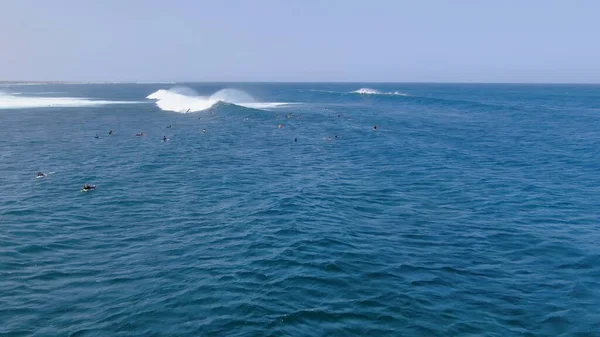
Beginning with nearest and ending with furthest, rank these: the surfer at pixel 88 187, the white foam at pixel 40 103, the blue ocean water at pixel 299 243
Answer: the blue ocean water at pixel 299 243 → the surfer at pixel 88 187 → the white foam at pixel 40 103

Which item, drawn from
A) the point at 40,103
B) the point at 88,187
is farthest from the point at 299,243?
A: the point at 40,103

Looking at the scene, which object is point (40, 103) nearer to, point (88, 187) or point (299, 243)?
point (88, 187)

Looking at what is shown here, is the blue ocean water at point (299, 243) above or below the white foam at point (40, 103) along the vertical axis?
below

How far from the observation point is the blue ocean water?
53.4 ft

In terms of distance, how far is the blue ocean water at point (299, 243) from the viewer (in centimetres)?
1628

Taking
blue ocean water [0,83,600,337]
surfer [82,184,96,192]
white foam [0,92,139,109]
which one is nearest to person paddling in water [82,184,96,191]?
surfer [82,184,96,192]

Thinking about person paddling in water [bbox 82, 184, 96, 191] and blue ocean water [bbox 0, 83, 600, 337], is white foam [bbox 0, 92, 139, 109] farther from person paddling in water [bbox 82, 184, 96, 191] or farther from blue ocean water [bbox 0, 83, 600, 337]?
person paddling in water [bbox 82, 184, 96, 191]

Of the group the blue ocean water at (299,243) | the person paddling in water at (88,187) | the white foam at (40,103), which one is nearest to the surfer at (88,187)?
the person paddling in water at (88,187)

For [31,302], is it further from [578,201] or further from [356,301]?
[578,201]

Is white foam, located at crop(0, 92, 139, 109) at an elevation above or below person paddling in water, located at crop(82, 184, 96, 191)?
above

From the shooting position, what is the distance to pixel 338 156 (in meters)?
48.0

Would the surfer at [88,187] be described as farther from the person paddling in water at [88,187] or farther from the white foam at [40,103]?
the white foam at [40,103]

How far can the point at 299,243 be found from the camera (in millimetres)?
23062

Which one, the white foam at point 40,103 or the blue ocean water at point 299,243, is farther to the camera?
the white foam at point 40,103
